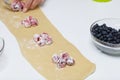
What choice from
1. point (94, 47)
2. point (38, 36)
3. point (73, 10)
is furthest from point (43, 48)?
point (73, 10)

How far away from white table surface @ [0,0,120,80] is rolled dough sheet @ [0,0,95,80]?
0.05 feet

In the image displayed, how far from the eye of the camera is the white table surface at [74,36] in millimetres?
750

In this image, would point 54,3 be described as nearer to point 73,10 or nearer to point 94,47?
point 73,10

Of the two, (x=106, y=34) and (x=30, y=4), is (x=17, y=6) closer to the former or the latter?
(x=30, y=4)

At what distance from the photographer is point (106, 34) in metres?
0.79

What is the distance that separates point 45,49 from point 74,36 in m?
0.12

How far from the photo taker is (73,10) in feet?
3.44

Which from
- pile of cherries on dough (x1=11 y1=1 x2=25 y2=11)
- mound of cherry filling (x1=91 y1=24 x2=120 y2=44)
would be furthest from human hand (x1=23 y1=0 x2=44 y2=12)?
mound of cherry filling (x1=91 y1=24 x2=120 y2=44)

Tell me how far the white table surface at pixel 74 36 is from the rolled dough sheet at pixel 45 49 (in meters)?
0.02

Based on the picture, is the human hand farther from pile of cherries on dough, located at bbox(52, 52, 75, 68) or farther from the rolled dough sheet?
pile of cherries on dough, located at bbox(52, 52, 75, 68)

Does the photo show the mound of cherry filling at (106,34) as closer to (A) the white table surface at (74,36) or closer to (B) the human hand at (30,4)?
(A) the white table surface at (74,36)

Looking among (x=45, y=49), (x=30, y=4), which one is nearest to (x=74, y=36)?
(x=45, y=49)

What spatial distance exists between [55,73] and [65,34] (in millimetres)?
199

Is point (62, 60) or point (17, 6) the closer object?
point (62, 60)
